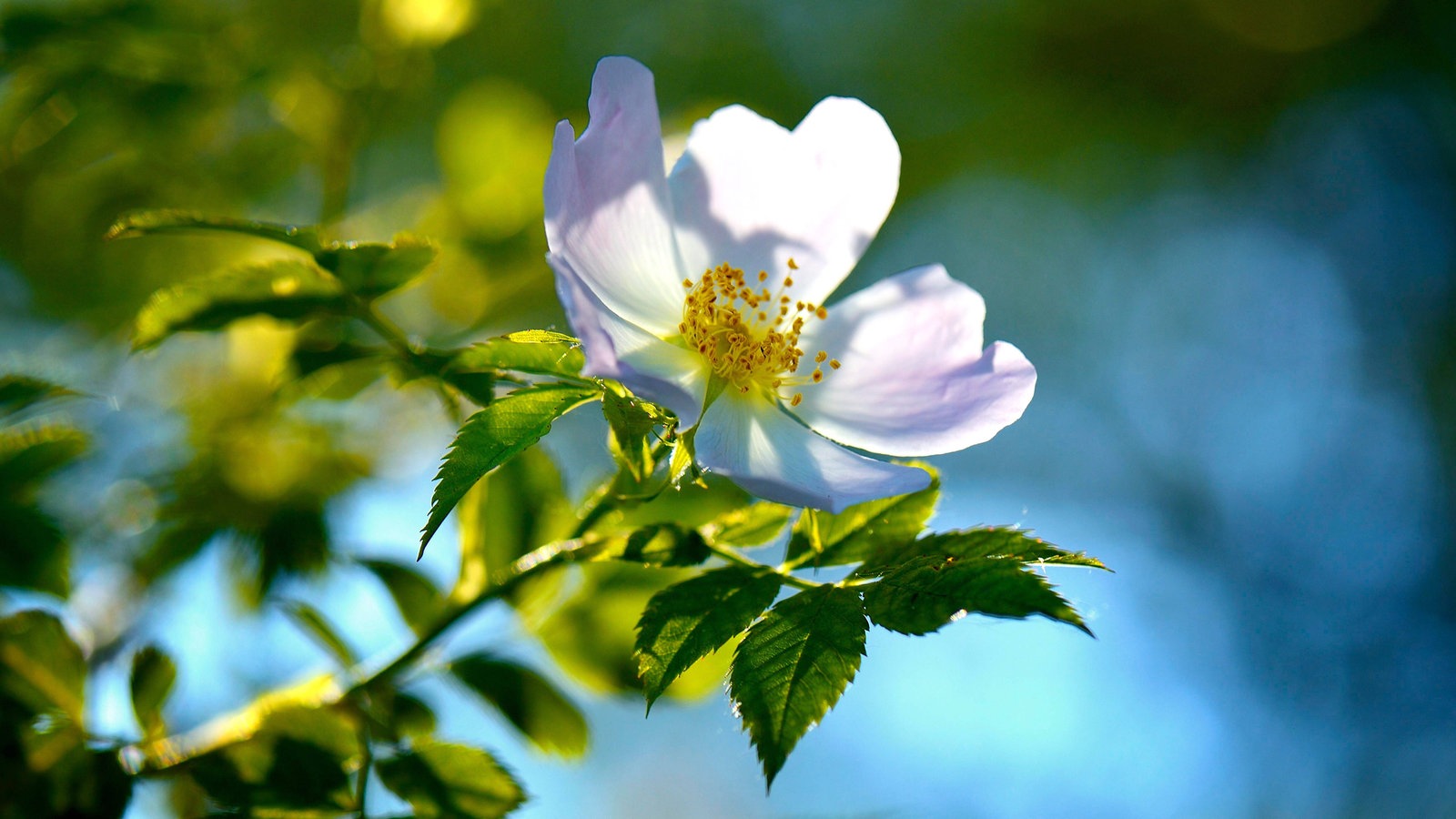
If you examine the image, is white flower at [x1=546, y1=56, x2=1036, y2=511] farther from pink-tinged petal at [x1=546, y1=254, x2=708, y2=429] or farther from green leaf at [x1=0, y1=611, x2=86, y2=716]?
green leaf at [x1=0, y1=611, x2=86, y2=716]

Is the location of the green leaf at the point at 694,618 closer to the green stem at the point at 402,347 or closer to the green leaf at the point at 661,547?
the green leaf at the point at 661,547

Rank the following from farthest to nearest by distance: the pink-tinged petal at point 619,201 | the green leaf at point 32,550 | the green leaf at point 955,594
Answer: the green leaf at point 32,550, the pink-tinged petal at point 619,201, the green leaf at point 955,594

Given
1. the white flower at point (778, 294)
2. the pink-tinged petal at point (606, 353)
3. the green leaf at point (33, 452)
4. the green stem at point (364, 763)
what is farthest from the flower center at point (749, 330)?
the green leaf at point (33, 452)

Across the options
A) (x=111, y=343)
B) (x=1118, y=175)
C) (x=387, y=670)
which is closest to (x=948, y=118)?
(x=1118, y=175)

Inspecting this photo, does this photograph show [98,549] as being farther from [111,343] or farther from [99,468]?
[111,343]

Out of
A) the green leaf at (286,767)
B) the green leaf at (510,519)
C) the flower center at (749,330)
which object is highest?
the flower center at (749,330)

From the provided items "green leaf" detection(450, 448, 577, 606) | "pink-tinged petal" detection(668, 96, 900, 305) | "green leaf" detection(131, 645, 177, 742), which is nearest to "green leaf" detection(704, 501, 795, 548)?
"green leaf" detection(450, 448, 577, 606)
